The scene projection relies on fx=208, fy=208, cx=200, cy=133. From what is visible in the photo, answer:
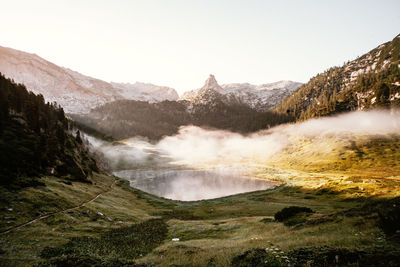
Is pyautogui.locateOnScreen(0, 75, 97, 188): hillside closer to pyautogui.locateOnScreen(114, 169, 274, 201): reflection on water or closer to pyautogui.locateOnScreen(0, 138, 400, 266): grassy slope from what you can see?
pyautogui.locateOnScreen(0, 138, 400, 266): grassy slope

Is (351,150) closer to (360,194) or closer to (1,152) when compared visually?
(360,194)

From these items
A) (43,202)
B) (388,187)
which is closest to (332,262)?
(43,202)

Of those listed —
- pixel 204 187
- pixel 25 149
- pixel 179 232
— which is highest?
pixel 25 149

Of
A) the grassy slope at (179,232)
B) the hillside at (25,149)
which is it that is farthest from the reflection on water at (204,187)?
the hillside at (25,149)

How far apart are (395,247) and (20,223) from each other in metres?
39.3

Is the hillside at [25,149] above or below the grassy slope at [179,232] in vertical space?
above

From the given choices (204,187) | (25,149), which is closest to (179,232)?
(25,149)

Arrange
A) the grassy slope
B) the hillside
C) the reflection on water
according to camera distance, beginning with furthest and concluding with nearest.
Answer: the reflection on water → the hillside → the grassy slope

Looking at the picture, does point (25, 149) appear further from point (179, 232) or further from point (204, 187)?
point (204, 187)

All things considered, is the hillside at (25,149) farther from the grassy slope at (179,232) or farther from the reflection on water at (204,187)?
the reflection on water at (204,187)

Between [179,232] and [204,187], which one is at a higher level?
[179,232]

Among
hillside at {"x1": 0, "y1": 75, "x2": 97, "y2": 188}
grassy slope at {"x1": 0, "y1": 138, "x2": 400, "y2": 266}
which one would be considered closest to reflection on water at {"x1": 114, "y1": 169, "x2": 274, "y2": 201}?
grassy slope at {"x1": 0, "y1": 138, "x2": 400, "y2": 266}

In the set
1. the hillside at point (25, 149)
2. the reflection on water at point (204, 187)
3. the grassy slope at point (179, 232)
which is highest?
the hillside at point (25, 149)

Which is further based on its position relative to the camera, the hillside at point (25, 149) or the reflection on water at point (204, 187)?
the reflection on water at point (204, 187)
